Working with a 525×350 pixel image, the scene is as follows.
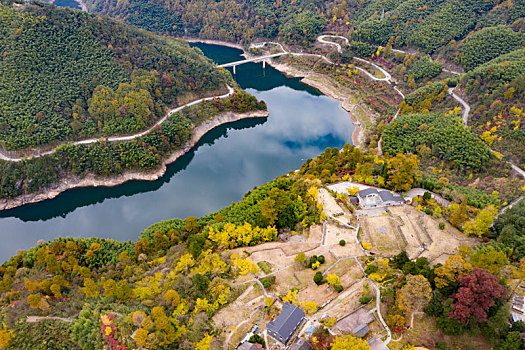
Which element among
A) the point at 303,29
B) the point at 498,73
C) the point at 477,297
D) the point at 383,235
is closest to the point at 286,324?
the point at 477,297

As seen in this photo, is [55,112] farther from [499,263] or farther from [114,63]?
[499,263]

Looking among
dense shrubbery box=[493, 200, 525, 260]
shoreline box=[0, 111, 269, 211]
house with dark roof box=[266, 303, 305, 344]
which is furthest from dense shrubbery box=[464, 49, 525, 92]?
house with dark roof box=[266, 303, 305, 344]

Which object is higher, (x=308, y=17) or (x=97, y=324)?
(x=308, y=17)

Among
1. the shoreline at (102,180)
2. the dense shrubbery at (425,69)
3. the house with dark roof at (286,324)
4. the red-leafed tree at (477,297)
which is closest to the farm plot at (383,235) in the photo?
the red-leafed tree at (477,297)

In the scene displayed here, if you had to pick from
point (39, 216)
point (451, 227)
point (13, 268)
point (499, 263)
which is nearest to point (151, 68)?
point (39, 216)

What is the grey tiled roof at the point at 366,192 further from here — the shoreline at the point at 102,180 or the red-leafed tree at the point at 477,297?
the shoreline at the point at 102,180

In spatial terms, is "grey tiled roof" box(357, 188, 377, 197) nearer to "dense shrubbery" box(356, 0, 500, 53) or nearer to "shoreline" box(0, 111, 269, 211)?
"shoreline" box(0, 111, 269, 211)

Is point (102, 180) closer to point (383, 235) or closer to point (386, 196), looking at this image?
point (386, 196)
